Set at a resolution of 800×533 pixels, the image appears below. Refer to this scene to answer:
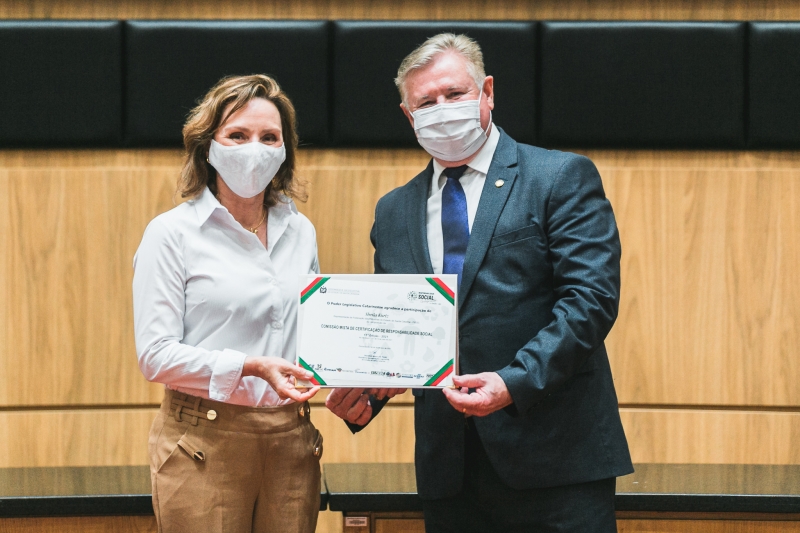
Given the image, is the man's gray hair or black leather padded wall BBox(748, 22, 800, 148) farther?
black leather padded wall BBox(748, 22, 800, 148)

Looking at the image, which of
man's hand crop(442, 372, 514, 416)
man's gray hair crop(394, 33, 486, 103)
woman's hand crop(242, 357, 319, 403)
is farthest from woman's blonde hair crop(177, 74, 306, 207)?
man's hand crop(442, 372, 514, 416)

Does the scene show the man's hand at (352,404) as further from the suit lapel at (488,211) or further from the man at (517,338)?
the suit lapel at (488,211)

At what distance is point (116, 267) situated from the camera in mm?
2596

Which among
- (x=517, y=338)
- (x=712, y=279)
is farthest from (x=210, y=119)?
(x=712, y=279)

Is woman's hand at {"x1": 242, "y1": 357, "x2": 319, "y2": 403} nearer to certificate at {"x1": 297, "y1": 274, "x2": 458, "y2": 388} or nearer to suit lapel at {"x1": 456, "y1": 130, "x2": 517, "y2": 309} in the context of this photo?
certificate at {"x1": 297, "y1": 274, "x2": 458, "y2": 388}

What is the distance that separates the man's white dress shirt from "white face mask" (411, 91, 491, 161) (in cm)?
3

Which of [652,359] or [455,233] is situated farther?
[652,359]

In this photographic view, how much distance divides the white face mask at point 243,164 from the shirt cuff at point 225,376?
379 millimetres

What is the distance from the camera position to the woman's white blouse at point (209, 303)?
1.49m

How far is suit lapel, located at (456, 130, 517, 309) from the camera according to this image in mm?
1512

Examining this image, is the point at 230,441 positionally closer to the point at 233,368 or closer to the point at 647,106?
the point at 233,368

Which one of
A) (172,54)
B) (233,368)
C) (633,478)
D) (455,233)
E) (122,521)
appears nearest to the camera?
(233,368)

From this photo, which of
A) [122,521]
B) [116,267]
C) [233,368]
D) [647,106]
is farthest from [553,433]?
[116,267]

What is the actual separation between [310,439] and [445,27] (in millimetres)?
1569
